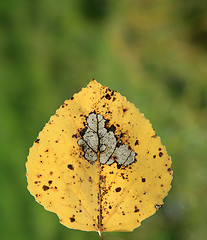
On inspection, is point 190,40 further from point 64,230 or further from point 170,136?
point 64,230

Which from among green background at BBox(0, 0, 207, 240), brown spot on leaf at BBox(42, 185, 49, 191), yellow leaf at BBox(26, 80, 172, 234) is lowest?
brown spot on leaf at BBox(42, 185, 49, 191)

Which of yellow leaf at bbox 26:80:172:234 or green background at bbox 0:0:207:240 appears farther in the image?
green background at bbox 0:0:207:240

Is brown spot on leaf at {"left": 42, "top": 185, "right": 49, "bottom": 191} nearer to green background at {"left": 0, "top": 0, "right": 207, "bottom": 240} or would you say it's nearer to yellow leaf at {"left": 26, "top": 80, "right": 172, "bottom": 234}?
yellow leaf at {"left": 26, "top": 80, "right": 172, "bottom": 234}

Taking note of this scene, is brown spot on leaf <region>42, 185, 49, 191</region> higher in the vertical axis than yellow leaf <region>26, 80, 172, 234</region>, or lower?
lower

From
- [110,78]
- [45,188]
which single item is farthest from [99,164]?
[110,78]

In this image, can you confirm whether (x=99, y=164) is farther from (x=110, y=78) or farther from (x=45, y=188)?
(x=110, y=78)

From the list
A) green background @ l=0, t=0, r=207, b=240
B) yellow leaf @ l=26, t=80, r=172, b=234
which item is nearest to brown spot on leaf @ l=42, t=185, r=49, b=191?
yellow leaf @ l=26, t=80, r=172, b=234
